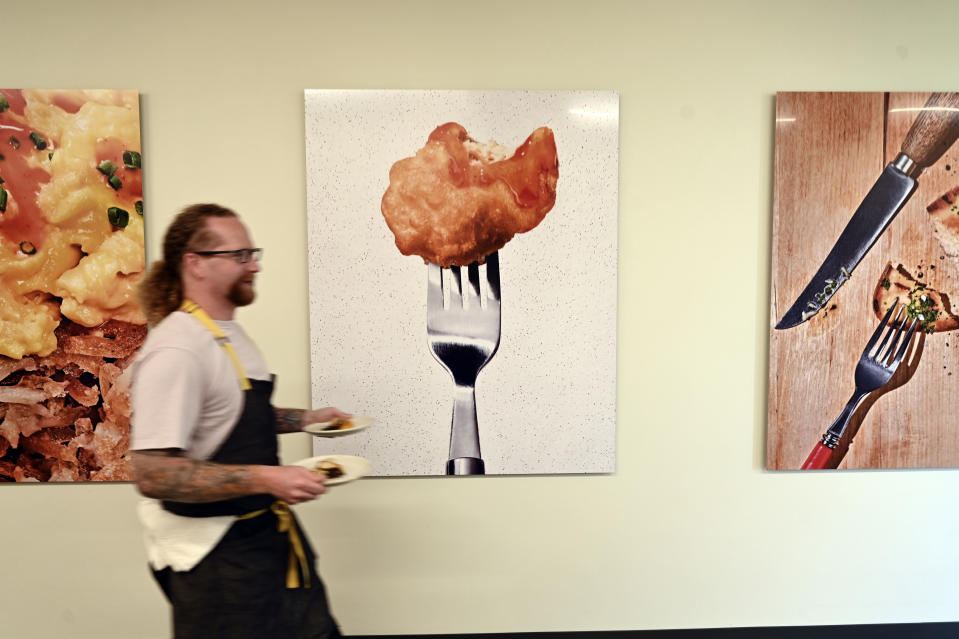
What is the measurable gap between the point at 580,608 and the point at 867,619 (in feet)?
3.36

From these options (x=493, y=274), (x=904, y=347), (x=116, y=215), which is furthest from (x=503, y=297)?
(x=904, y=347)

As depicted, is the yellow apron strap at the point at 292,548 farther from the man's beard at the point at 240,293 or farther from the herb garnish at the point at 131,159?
the herb garnish at the point at 131,159

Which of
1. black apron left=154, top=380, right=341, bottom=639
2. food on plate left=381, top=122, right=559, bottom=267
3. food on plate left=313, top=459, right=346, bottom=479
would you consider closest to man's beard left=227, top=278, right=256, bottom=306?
black apron left=154, top=380, right=341, bottom=639

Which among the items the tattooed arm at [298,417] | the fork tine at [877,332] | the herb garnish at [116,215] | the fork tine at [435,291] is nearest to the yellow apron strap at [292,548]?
the tattooed arm at [298,417]

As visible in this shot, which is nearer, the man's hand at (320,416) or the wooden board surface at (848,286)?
the man's hand at (320,416)

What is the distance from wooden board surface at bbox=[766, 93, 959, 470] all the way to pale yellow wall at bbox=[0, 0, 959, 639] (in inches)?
2.9

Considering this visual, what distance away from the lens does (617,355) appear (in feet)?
6.40

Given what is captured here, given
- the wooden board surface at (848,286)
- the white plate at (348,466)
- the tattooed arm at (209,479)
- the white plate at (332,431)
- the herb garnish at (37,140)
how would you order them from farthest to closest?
the wooden board surface at (848,286), the herb garnish at (37,140), the white plate at (332,431), the white plate at (348,466), the tattooed arm at (209,479)

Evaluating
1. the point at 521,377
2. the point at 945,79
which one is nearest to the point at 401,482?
the point at 521,377

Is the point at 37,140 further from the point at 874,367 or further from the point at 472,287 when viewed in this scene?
the point at 874,367

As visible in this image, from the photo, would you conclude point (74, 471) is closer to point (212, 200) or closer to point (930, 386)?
point (212, 200)

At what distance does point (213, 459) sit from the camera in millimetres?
1246

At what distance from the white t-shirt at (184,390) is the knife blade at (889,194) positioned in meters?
1.79

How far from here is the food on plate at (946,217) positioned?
6.32 ft
